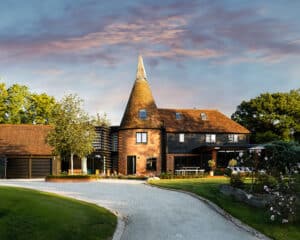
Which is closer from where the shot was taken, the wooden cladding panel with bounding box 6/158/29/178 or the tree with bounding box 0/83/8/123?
the wooden cladding panel with bounding box 6/158/29/178

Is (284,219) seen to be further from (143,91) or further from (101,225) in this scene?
(143,91)

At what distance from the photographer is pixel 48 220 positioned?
42.7 feet

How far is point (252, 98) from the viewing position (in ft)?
200

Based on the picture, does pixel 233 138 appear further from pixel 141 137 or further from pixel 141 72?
pixel 141 72

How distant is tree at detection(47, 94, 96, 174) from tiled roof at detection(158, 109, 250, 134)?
11.5m

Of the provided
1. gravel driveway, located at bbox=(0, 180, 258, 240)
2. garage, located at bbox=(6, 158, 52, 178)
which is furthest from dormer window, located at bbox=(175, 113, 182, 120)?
gravel driveway, located at bbox=(0, 180, 258, 240)

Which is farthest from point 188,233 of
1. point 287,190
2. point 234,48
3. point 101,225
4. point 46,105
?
point 46,105

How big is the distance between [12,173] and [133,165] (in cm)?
1213

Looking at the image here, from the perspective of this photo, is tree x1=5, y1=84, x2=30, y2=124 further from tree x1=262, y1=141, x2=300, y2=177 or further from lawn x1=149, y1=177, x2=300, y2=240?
tree x1=262, y1=141, x2=300, y2=177

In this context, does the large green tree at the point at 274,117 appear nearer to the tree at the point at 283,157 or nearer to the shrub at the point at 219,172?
the shrub at the point at 219,172

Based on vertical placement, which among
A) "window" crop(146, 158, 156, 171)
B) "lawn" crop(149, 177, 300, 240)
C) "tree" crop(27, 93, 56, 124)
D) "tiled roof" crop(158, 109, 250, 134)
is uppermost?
"tree" crop(27, 93, 56, 124)

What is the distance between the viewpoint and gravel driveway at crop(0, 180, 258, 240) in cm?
1302

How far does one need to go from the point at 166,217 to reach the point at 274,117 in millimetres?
45645

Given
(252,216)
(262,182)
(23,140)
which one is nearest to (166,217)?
(252,216)
